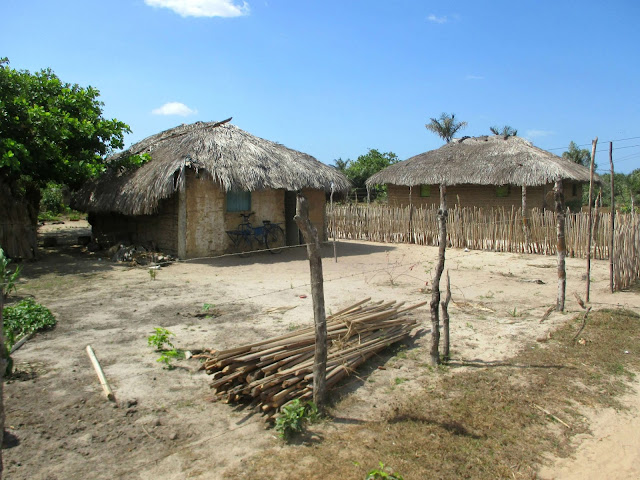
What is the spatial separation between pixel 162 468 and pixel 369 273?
6.70 metres

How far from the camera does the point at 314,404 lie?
361 centimetres

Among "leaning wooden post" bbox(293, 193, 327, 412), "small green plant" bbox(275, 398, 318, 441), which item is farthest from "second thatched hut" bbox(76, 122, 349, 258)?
"small green plant" bbox(275, 398, 318, 441)

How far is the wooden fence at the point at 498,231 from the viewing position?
7.61m

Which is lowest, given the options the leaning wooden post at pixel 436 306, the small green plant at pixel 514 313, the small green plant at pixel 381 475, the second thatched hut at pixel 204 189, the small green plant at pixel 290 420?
Result: the small green plant at pixel 381 475

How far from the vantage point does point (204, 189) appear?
36.4 ft

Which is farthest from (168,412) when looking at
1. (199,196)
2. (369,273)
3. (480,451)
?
(199,196)

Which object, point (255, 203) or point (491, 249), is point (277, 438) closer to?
point (255, 203)

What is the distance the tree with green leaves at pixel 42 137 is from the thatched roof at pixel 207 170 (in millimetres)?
835

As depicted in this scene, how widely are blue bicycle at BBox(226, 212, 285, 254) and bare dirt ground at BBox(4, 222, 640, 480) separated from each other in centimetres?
68

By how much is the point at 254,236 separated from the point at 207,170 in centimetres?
212

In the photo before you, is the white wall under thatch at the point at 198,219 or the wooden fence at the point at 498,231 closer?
the wooden fence at the point at 498,231

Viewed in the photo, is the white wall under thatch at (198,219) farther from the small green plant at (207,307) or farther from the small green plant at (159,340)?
the small green plant at (159,340)

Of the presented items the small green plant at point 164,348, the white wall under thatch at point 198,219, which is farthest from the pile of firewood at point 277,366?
the white wall under thatch at point 198,219

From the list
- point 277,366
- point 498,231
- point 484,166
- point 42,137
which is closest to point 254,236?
point 42,137
